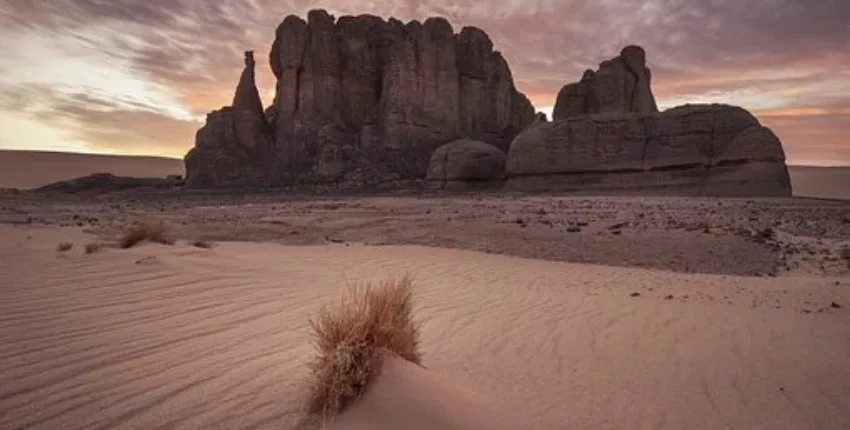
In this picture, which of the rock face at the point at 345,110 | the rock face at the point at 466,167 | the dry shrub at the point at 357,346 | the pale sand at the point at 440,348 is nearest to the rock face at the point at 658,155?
the rock face at the point at 466,167

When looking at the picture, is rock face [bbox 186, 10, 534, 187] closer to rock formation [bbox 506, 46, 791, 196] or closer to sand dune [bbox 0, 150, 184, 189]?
rock formation [bbox 506, 46, 791, 196]

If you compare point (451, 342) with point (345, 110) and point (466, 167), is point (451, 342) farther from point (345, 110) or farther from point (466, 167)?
point (345, 110)

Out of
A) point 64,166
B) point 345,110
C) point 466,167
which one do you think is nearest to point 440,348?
point 466,167

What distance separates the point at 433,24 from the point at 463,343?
204 feet

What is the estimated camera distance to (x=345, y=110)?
59.5m

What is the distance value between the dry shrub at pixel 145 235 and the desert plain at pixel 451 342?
67 centimetres

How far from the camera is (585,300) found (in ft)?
21.3

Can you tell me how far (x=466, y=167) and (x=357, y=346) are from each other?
130 feet

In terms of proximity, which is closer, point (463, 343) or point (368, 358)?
point (368, 358)

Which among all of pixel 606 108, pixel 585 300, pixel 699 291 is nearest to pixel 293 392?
pixel 585 300

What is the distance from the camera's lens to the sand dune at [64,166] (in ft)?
305

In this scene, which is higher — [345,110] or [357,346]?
[345,110]

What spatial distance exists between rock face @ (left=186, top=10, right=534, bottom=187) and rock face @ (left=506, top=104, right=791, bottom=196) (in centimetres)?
1669

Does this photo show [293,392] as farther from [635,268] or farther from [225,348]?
[635,268]
